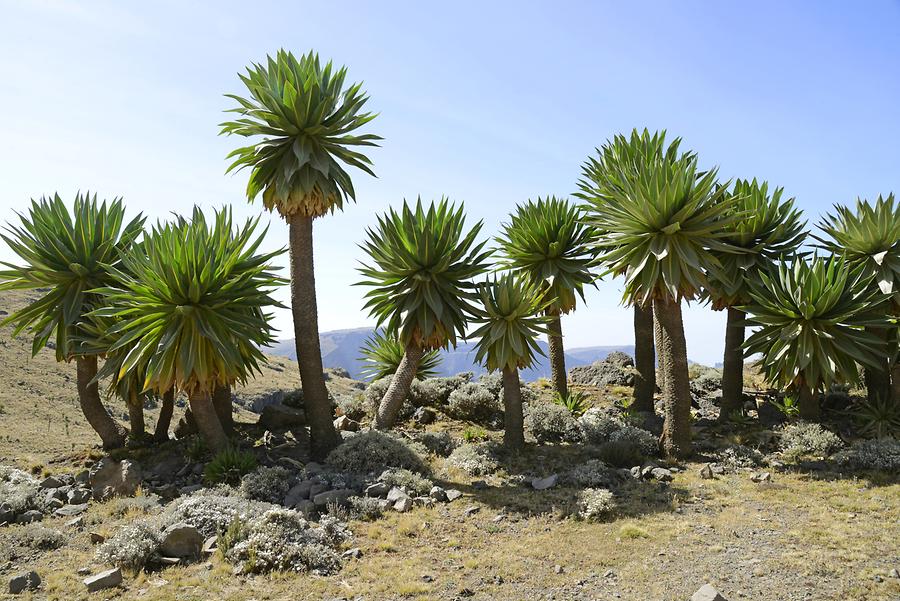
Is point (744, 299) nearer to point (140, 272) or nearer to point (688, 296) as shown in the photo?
point (688, 296)

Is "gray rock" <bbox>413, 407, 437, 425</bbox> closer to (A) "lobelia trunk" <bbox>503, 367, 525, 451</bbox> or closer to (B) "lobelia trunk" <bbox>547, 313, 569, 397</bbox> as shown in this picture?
(A) "lobelia trunk" <bbox>503, 367, 525, 451</bbox>

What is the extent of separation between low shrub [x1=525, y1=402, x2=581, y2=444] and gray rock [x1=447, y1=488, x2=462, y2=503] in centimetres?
444

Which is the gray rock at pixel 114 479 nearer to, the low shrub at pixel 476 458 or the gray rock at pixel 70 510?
the gray rock at pixel 70 510

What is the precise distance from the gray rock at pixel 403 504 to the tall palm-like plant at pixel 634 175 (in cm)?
696

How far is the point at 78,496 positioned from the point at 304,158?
850cm

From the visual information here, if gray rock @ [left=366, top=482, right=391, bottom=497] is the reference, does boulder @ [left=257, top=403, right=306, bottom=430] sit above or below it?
above

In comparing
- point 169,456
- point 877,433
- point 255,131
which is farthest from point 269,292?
point 877,433

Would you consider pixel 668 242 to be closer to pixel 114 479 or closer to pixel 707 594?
pixel 707 594

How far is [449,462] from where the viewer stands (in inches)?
550

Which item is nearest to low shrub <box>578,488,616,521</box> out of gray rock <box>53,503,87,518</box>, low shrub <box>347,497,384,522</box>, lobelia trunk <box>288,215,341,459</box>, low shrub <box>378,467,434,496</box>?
low shrub <box>378,467,434,496</box>

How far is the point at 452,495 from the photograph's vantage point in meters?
11.8

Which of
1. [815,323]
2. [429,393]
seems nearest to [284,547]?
[429,393]

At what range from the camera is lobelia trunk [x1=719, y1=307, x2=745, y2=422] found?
16250 millimetres

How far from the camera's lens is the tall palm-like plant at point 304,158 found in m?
13.9
